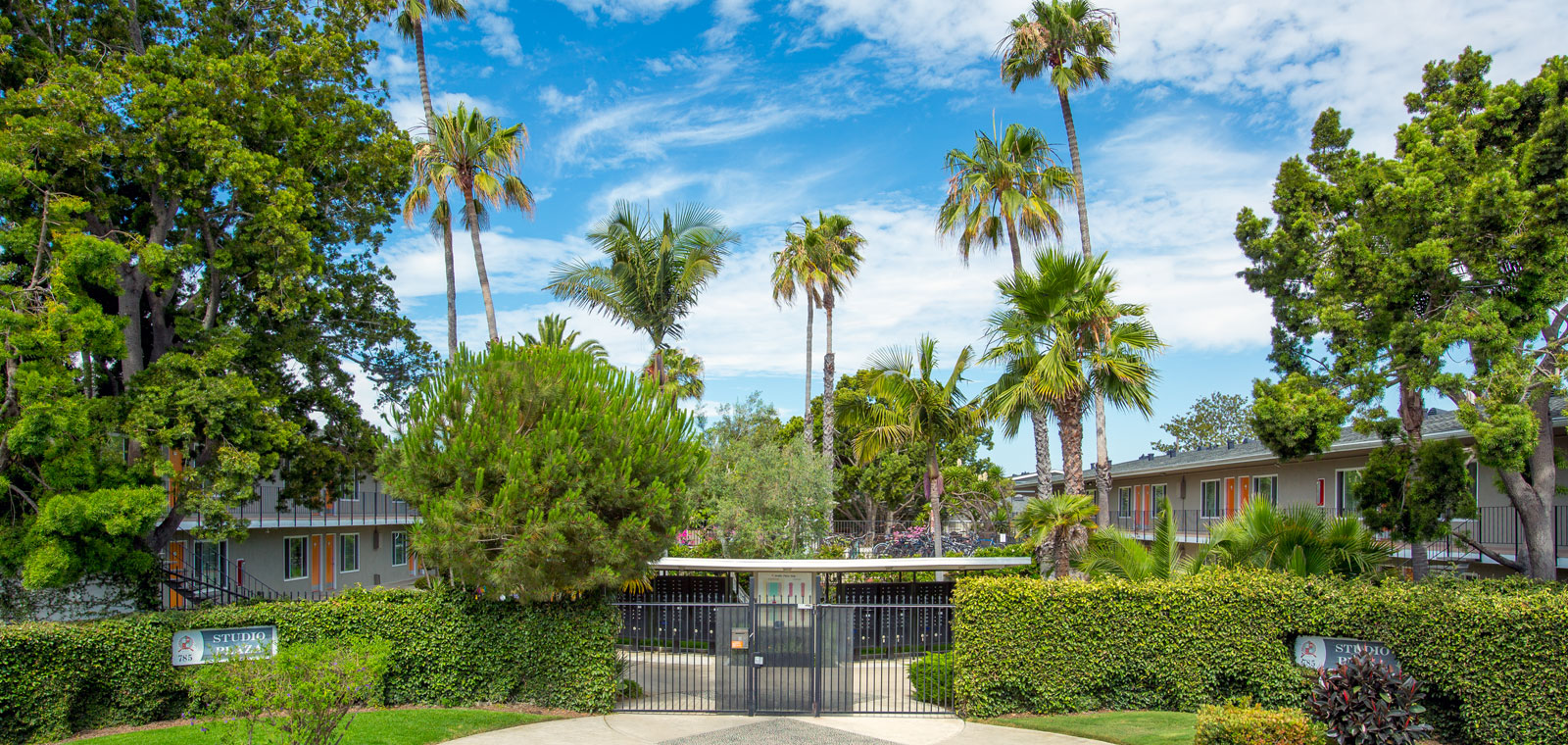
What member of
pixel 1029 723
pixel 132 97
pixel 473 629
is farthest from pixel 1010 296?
pixel 132 97

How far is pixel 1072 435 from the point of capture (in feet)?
55.2

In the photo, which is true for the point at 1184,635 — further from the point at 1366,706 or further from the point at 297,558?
the point at 297,558

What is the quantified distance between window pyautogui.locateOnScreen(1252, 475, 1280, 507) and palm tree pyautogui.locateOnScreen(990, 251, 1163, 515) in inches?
390

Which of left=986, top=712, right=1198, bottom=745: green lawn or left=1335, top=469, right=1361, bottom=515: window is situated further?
left=1335, top=469, right=1361, bottom=515: window

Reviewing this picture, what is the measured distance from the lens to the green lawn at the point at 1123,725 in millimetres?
11594

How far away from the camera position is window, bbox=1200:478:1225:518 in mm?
27953

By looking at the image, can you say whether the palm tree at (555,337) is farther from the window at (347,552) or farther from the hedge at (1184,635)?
the window at (347,552)

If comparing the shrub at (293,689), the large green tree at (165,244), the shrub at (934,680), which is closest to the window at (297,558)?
the large green tree at (165,244)

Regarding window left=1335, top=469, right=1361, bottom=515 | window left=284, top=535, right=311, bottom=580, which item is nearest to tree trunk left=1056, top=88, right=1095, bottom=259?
window left=1335, top=469, right=1361, bottom=515

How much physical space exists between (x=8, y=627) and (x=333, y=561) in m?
19.9

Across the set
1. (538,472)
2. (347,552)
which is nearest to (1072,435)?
(538,472)

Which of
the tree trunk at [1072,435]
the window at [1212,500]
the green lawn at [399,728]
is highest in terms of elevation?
the tree trunk at [1072,435]

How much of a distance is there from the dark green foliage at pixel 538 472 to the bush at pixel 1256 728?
25.3ft

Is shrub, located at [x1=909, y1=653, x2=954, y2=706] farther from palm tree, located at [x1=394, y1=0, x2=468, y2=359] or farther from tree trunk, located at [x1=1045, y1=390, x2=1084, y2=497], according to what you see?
palm tree, located at [x1=394, y1=0, x2=468, y2=359]
